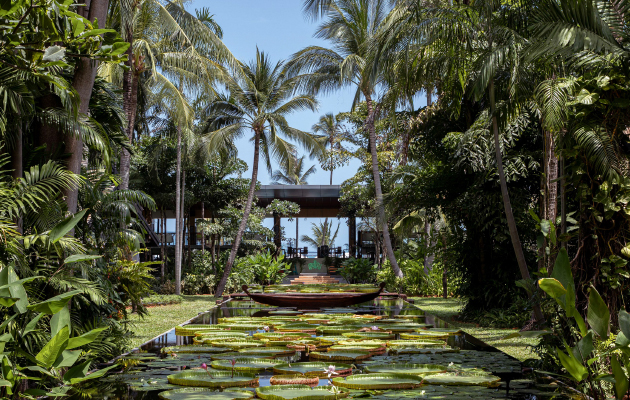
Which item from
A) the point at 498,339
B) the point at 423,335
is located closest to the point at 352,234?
the point at 498,339

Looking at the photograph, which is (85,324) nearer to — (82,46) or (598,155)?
(82,46)

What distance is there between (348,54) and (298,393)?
42.2ft

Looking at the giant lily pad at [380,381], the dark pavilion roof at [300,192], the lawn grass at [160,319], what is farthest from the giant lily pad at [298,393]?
the dark pavilion roof at [300,192]

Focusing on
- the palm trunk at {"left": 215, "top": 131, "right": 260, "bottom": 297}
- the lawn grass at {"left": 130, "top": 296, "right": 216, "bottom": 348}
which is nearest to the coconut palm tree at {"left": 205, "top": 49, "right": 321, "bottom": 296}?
the palm trunk at {"left": 215, "top": 131, "right": 260, "bottom": 297}

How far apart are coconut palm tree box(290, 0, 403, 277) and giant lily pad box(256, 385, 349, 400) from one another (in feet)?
32.9

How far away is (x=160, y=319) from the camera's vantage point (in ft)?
32.8

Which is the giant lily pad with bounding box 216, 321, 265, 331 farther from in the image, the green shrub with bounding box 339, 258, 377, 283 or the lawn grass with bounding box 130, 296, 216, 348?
the green shrub with bounding box 339, 258, 377, 283

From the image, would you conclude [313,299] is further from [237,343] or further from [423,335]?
[237,343]

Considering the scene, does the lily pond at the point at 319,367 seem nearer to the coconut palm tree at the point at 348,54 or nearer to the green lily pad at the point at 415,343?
the green lily pad at the point at 415,343

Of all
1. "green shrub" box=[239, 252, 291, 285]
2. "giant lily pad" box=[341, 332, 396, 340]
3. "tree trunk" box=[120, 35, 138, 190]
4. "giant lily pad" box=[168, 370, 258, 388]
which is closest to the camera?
"giant lily pad" box=[168, 370, 258, 388]

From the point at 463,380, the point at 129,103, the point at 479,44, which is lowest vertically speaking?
the point at 463,380

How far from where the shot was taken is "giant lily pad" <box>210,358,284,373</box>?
4.15 metres

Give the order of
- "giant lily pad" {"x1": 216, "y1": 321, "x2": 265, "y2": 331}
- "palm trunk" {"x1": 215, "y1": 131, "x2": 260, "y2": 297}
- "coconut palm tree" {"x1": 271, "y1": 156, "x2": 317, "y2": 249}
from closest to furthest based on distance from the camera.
Result: "giant lily pad" {"x1": 216, "y1": 321, "x2": 265, "y2": 331} < "palm trunk" {"x1": 215, "y1": 131, "x2": 260, "y2": 297} < "coconut palm tree" {"x1": 271, "y1": 156, "x2": 317, "y2": 249}

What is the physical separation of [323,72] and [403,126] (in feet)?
15.6
